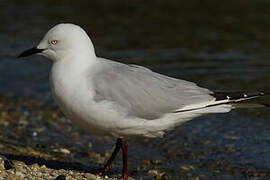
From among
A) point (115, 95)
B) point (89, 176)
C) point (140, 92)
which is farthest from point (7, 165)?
point (140, 92)

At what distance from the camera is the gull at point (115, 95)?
5152mm

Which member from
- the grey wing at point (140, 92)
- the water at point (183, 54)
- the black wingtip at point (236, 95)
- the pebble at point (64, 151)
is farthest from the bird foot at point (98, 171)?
the black wingtip at point (236, 95)

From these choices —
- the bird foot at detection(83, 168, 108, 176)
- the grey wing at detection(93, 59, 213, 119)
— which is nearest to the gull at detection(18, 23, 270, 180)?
the grey wing at detection(93, 59, 213, 119)

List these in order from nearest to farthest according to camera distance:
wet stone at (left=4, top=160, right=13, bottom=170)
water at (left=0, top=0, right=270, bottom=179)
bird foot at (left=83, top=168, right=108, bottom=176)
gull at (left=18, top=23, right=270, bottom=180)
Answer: wet stone at (left=4, top=160, right=13, bottom=170) → gull at (left=18, top=23, right=270, bottom=180) → bird foot at (left=83, top=168, right=108, bottom=176) → water at (left=0, top=0, right=270, bottom=179)

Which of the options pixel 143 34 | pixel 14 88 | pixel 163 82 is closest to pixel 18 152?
pixel 163 82

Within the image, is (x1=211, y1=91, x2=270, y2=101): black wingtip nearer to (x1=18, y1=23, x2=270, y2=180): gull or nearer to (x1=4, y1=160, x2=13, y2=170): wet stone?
(x1=18, y1=23, x2=270, y2=180): gull

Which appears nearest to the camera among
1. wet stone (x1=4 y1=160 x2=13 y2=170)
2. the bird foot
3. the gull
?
wet stone (x1=4 y1=160 x2=13 y2=170)

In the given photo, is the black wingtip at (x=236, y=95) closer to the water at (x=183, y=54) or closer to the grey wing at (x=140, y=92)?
the grey wing at (x=140, y=92)

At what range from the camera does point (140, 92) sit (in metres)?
5.34

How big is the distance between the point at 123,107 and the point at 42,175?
100 cm

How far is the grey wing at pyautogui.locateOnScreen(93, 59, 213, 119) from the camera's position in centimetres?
524

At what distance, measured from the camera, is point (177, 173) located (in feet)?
20.2

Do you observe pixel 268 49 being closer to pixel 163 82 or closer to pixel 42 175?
pixel 163 82

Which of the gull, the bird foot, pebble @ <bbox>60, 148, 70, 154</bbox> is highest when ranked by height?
the gull
